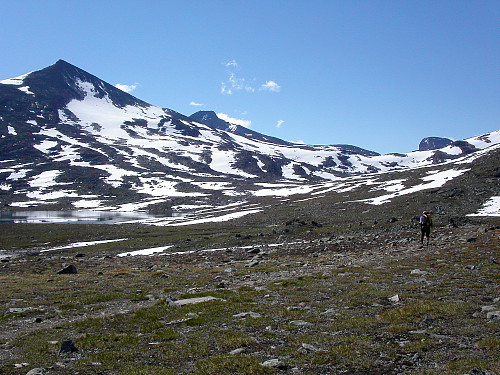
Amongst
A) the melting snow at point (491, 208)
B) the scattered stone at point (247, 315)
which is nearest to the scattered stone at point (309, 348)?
the scattered stone at point (247, 315)

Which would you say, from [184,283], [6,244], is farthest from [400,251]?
[6,244]

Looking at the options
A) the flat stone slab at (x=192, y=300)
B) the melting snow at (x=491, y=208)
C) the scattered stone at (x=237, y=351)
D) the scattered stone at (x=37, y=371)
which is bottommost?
the melting snow at (x=491, y=208)

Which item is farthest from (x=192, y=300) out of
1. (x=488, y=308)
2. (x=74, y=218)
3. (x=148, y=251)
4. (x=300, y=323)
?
(x=74, y=218)

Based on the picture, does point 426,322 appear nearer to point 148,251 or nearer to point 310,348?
point 310,348

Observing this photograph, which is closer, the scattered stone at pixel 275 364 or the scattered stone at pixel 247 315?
the scattered stone at pixel 275 364

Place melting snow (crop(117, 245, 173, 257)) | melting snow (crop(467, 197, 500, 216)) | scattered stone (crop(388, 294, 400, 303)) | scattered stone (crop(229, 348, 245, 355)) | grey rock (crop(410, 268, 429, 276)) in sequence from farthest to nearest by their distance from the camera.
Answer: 1. melting snow (crop(467, 197, 500, 216))
2. melting snow (crop(117, 245, 173, 257))
3. grey rock (crop(410, 268, 429, 276))
4. scattered stone (crop(388, 294, 400, 303))
5. scattered stone (crop(229, 348, 245, 355))

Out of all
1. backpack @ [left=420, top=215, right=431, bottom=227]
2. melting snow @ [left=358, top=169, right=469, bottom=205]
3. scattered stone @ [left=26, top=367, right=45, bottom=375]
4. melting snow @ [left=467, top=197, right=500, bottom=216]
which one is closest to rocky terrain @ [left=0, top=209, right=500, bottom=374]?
scattered stone @ [left=26, top=367, right=45, bottom=375]

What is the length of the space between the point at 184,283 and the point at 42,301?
8.04 metres

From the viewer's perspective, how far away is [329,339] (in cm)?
1067

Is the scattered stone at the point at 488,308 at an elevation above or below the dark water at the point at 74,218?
below

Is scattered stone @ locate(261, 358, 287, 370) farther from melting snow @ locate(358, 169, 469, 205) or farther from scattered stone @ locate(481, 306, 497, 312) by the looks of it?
melting snow @ locate(358, 169, 469, 205)

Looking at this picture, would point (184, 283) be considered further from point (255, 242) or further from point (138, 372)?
point (255, 242)

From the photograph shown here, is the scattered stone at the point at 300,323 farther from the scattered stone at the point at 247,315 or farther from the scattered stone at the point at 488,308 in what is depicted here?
the scattered stone at the point at 488,308

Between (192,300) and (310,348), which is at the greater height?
(310,348)
